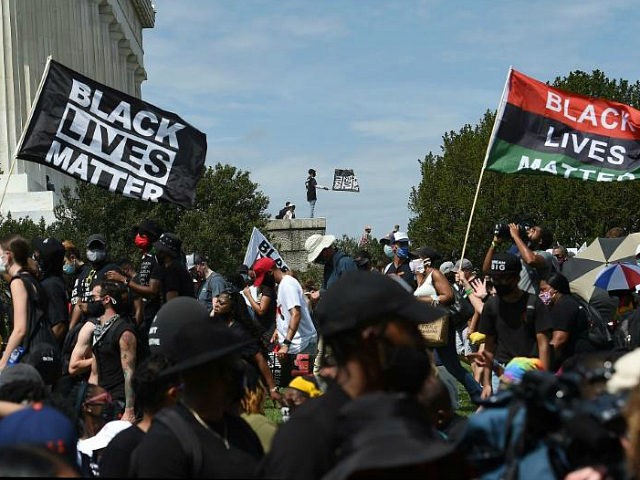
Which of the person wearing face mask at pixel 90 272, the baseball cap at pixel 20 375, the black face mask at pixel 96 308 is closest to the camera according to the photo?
the baseball cap at pixel 20 375

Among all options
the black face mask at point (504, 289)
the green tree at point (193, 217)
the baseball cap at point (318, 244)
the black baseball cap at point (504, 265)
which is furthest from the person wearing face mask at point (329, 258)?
the green tree at point (193, 217)

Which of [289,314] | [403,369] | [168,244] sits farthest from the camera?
[289,314]

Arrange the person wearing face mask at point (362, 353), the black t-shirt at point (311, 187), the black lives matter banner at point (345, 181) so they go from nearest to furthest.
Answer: the person wearing face mask at point (362, 353)
the black t-shirt at point (311, 187)
the black lives matter banner at point (345, 181)

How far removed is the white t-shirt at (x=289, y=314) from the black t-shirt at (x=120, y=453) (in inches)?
311

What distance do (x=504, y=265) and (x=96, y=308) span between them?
10.1 feet

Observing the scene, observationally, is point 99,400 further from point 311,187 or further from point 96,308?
point 311,187

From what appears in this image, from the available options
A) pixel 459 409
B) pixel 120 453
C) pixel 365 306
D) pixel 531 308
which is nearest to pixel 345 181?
pixel 459 409

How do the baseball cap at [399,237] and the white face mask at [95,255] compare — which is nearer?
the white face mask at [95,255]

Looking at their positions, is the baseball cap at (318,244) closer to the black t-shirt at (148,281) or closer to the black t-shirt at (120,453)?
the black t-shirt at (148,281)

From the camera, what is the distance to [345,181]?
45.8m

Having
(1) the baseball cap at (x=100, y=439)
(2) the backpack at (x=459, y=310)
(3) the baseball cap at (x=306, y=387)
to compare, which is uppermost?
(2) the backpack at (x=459, y=310)

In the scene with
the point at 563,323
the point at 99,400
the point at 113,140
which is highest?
the point at 113,140

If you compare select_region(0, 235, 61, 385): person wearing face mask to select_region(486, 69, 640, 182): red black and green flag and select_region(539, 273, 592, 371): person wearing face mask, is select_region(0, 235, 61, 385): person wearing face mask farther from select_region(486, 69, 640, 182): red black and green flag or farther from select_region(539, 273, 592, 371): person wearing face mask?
select_region(486, 69, 640, 182): red black and green flag

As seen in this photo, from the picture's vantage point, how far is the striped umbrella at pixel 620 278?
36.7 ft
